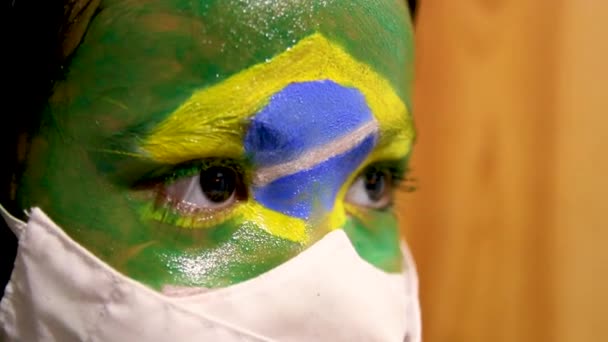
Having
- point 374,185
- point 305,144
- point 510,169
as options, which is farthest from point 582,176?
point 305,144

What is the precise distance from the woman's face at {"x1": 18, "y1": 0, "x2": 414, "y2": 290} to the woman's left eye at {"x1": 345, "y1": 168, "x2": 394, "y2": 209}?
8 centimetres

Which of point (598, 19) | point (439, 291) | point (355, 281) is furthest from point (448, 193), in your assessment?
point (355, 281)

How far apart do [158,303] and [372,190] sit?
0.27m

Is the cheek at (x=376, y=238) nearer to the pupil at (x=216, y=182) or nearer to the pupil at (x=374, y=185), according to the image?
the pupil at (x=374, y=185)

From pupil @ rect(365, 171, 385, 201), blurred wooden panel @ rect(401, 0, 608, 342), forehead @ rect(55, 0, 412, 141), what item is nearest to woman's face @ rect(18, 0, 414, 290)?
forehead @ rect(55, 0, 412, 141)

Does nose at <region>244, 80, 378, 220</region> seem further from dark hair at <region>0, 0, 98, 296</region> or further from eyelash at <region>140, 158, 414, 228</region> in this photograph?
dark hair at <region>0, 0, 98, 296</region>

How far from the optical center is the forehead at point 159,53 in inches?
26.8

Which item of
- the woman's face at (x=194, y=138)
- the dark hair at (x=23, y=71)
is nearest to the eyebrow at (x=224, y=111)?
the woman's face at (x=194, y=138)

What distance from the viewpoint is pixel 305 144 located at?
2.30 ft

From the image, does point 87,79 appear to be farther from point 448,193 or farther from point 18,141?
point 448,193

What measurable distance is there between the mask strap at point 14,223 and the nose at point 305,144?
0.63ft

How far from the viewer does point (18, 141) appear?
0.71 metres

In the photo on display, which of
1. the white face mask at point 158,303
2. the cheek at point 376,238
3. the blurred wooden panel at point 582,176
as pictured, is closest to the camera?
the white face mask at point 158,303

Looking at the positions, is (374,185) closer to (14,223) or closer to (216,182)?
(216,182)
